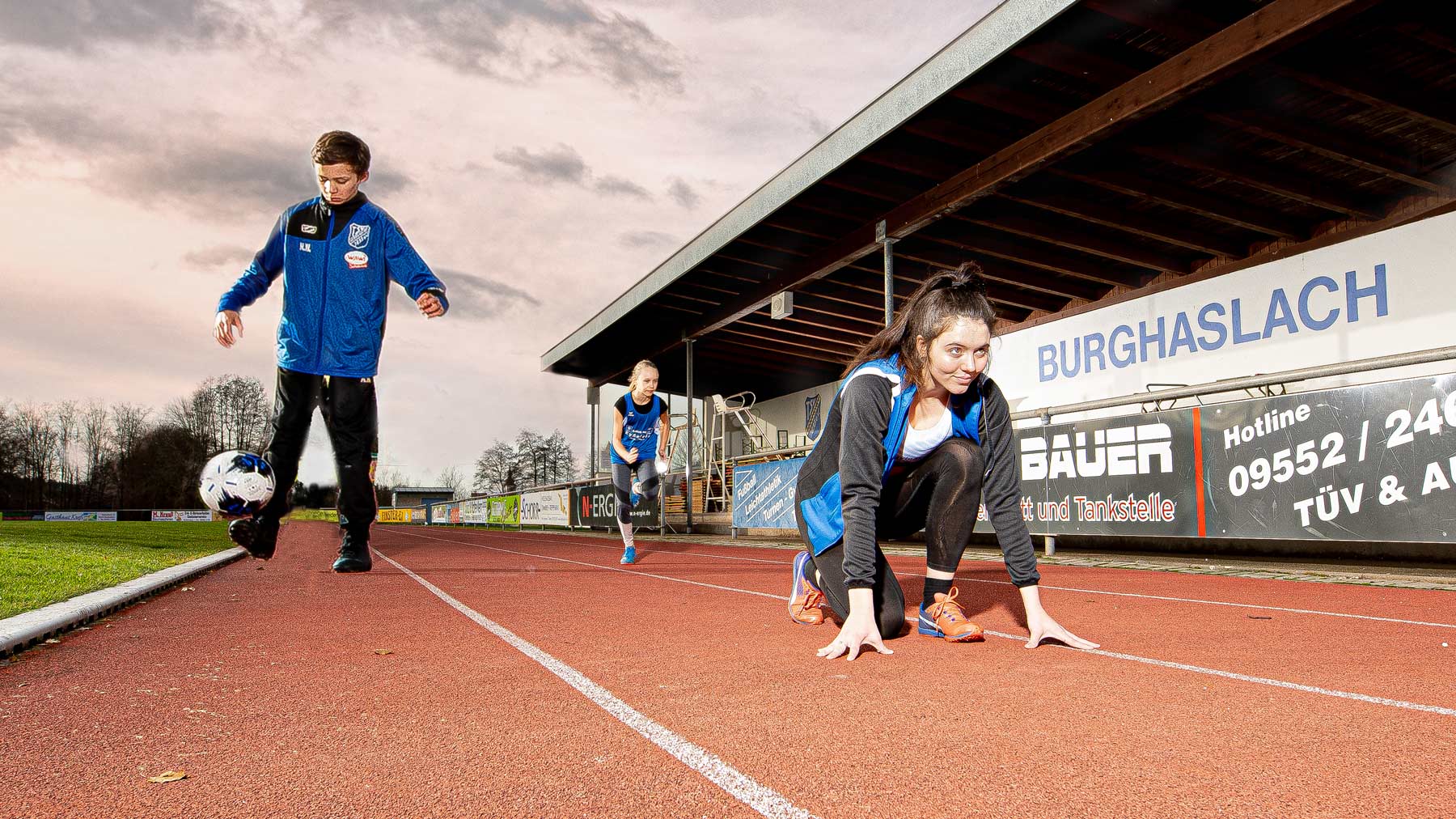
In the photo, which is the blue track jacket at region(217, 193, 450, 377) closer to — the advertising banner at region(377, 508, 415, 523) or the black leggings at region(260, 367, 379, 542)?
the black leggings at region(260, 367, 379, 542)

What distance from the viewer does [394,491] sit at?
9069 centimetres

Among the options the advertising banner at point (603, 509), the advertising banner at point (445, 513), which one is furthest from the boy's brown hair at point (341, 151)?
the advertising banner at point (445, 513)

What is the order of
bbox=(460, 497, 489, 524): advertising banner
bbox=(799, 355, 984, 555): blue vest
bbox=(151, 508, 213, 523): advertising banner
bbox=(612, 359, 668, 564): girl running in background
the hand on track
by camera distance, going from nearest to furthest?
the hand on track
bbox=(799, 355, 984, 555): blue vest
bbox=(612, 359, 668, 564): girl running in background
bbox=(460, 497, 489, 524): advertising banner
bbox=(151, 508, 213, 523): advertising banner

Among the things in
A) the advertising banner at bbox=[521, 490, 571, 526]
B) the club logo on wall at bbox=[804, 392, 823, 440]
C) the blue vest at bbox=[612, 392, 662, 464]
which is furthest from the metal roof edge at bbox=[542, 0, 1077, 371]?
the advertising banner at bbox=[521, 490, 571, 526]

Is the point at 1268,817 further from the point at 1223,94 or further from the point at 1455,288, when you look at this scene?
the point at 1455,288

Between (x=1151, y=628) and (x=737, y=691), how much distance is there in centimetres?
228

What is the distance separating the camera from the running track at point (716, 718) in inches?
63.3

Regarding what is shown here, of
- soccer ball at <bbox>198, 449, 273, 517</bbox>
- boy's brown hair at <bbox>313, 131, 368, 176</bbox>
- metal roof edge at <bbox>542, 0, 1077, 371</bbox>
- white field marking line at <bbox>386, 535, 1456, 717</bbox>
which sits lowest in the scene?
white field marking line at <bbox>386, 535, 1456, 717</bbox>

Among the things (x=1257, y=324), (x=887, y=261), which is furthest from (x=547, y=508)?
(x=1257, y=324)

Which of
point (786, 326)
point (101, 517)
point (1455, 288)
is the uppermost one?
point (786, 326)

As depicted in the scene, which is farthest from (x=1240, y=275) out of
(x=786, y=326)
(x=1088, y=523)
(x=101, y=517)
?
(x=101, y=517)

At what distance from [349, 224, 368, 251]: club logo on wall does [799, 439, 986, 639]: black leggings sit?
2.74 metres

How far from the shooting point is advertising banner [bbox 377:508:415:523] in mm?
70188

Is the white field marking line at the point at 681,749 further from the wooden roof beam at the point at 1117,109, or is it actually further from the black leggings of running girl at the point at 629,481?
the wooden roof beam at the point at 1117,109
